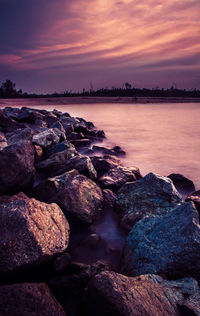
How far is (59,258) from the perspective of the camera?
2633 millimetres

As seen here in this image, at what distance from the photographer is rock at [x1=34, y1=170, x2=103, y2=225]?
347 centimetres

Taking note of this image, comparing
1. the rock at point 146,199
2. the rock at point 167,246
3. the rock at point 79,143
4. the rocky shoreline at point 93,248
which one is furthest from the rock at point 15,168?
the rock at point 79,143

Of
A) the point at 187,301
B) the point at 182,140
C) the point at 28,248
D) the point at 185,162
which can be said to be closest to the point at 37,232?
the point at 28,248

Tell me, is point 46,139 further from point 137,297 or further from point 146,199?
point 137,297

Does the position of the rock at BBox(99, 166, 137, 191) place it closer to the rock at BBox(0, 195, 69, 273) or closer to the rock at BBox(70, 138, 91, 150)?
the rock at BBox(0, 195, 69, 273)

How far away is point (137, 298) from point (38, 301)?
28.7 inches

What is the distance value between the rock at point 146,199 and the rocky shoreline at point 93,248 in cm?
1

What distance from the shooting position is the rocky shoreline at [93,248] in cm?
188

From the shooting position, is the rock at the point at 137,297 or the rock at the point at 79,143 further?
the rock at the point at 79,143

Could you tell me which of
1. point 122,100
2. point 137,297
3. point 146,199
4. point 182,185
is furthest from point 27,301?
point 122,100

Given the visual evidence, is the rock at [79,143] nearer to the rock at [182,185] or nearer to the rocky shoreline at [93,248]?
the rock at [182,185]

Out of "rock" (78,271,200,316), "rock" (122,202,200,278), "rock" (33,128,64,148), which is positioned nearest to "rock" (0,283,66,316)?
"rock" (78,271,200,316)

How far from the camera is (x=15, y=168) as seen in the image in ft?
13.4

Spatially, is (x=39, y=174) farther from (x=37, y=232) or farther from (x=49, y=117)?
(x=49, y=117)
